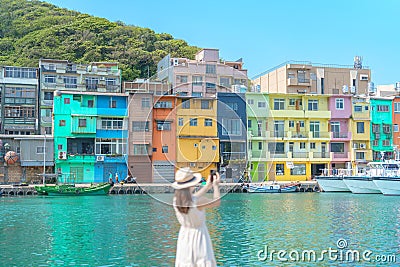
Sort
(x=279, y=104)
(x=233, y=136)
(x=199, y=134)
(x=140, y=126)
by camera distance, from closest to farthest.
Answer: (x=233, y=136), (x=199, y=134), (x=140, y=126), (x=279, y=104)

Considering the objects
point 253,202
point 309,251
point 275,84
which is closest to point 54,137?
point 253,202

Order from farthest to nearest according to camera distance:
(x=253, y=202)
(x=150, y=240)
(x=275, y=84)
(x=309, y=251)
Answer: (x=275, y=84)
(x=253, y=202)
(x=150, y=240)
(x=309, y=251)

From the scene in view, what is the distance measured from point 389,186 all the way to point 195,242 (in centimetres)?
3587

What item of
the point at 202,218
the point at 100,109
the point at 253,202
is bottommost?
the point at 253,202

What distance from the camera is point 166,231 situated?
21188mm

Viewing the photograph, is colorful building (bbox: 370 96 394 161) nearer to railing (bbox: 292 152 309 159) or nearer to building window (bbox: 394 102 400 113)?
building window (bbox: 394 102 400 113)

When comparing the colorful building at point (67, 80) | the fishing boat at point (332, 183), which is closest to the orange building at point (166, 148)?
the fishing boat at point (332, 183)

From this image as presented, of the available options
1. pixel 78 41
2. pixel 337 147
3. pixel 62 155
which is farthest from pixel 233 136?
pixel 78 41

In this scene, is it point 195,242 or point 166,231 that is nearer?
point 195,242

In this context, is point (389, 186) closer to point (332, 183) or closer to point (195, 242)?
point (332, 183)

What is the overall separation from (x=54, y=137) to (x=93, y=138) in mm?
3373

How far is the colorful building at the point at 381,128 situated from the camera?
54344mm

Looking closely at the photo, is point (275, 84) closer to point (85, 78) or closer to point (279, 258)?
point (85, 78)

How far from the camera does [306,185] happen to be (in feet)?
155
